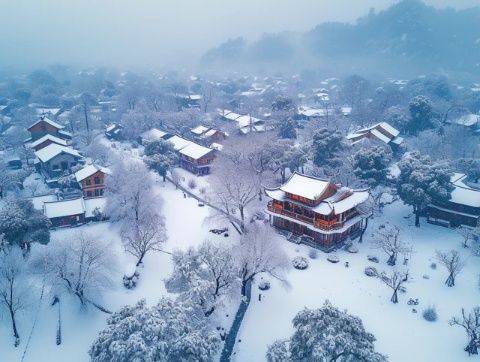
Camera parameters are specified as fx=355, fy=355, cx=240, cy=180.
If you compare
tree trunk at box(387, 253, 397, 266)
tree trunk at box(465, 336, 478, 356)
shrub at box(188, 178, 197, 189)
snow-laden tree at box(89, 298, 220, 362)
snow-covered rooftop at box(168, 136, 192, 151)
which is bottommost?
shrub at box(188, 178, 197, 189)

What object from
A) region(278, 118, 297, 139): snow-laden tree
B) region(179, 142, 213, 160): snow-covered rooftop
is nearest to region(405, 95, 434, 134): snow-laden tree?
region(278, 118, 297, 139): snow-laden tree

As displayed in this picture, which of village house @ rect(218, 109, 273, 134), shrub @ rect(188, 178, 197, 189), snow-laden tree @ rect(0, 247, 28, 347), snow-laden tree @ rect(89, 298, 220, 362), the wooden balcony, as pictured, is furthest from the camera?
village house @ rect(218, 109, 273, 134)

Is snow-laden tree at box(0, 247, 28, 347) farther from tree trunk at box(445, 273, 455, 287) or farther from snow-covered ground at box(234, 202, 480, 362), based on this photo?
tree trunk at box(445, 273, 455, 287)

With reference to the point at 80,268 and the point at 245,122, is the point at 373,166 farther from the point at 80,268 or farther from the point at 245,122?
the point at 245,122

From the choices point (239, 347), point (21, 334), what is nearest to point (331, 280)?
point (239, 347)

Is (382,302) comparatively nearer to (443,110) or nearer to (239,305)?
(239,305)

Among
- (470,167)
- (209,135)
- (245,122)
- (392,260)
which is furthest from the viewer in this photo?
(245,122)

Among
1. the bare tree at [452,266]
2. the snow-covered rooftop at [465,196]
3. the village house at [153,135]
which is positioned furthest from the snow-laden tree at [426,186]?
the village house at [153,135]

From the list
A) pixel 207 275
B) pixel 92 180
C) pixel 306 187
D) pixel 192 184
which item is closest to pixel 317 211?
pixel 306 187
